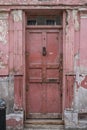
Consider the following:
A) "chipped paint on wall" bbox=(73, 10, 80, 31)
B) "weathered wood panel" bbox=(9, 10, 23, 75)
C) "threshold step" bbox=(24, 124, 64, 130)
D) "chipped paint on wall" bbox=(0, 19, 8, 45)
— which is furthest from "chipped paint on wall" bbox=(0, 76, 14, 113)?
"chipped paint on wall" bbox=(73, 10, 80, 31)

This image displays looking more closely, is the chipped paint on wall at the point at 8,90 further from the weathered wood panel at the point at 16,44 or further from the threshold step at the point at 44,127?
the threshold step at the point at 44,127

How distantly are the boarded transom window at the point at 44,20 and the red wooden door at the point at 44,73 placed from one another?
0.21 m

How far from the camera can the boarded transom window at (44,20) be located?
11.0 metres

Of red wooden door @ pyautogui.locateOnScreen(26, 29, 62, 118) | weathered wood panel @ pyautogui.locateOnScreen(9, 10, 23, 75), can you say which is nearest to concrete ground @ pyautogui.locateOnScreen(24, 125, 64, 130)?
red wooden door @ pyautogui.locateOnScreen(26, 29, 62, 118)

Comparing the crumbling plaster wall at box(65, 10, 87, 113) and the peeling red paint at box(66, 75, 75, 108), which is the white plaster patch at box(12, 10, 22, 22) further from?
the peeling red paint at box(66, 75, 75, 108)

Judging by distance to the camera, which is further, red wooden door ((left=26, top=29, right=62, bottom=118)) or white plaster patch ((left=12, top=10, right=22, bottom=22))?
red wooden door ((left=26, top=29, right=62, bottom=118))

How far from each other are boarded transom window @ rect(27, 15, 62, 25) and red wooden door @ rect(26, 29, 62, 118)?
0.68 ft

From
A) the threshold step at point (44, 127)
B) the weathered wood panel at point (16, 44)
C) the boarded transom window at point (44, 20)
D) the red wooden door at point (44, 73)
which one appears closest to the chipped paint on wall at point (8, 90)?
the weathered wood panel at point (16, 44)

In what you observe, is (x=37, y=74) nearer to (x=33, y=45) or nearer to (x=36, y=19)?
(x=33, y=45)

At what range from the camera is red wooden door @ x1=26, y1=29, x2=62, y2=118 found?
1095 centimetres

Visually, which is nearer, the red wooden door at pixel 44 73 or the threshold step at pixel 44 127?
the threshold step at pixel 44 127

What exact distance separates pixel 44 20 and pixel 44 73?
4.57 ft

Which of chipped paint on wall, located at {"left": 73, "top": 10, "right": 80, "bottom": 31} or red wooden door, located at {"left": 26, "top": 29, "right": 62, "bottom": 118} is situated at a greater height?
chipped paint on wall, located at {"left": 73, "top": 10, "right": 80, "bottom": 31}

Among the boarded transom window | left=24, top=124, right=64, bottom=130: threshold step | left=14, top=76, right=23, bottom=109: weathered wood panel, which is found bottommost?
left=24, top=124, right=64, bottom=130: threshold step
